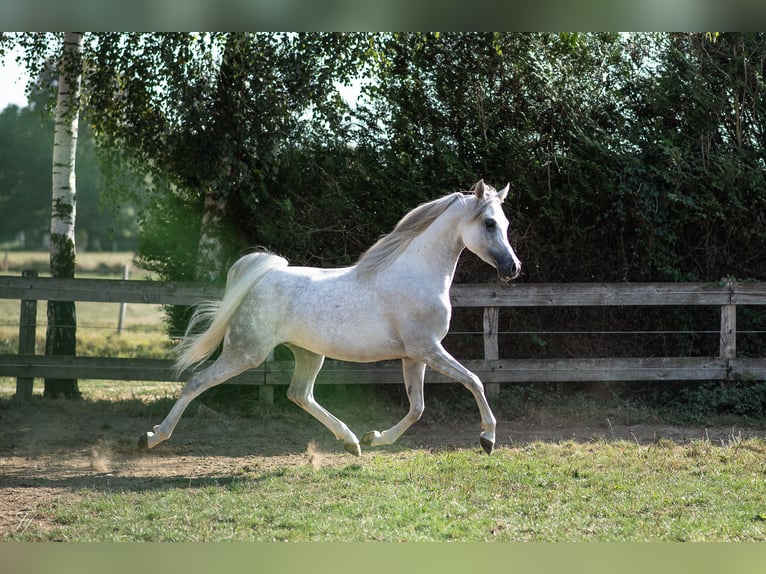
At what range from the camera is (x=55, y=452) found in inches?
259

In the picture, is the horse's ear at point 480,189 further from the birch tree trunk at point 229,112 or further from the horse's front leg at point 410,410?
the birch tree trunk at point 229,112

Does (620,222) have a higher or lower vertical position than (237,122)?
lower

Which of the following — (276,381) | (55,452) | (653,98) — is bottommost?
(55,452)

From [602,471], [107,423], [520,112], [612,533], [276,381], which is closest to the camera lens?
[612,533]

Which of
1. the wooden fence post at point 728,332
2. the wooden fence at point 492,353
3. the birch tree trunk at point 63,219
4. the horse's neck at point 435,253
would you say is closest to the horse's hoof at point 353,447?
the horse's neck at point 435,253

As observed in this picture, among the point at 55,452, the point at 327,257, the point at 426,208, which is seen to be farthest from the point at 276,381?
the point at 426,208

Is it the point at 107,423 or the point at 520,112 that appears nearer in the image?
the point at 107,423

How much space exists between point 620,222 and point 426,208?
12.6 ft

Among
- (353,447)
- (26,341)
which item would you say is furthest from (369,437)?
(26,341)

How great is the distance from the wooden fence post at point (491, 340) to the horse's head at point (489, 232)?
2768 mm

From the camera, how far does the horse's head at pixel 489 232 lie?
523 centimetres

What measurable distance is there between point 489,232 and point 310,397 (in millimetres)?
1871
